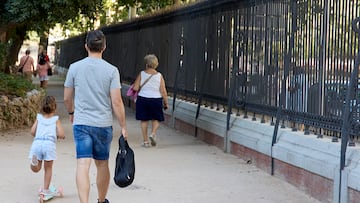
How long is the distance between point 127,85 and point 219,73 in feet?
30.4

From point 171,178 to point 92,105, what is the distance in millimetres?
2601

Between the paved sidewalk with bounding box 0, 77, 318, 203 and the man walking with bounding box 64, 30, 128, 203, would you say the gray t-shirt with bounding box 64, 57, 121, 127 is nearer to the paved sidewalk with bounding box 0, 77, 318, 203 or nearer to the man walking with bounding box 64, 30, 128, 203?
the man walking with bounding box 64, 30, 128, 203

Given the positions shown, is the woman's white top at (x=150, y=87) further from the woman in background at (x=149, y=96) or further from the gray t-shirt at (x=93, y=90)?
the gray t-shirt at (x=93, y=90)

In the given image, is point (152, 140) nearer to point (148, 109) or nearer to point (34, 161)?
point (148, 109)

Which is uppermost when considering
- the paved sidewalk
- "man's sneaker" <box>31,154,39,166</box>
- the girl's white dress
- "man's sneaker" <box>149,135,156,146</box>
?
the girl's white dress

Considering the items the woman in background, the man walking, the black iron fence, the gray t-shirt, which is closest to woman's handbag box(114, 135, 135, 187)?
the man walking

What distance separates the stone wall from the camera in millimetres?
12680

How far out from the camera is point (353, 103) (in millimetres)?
6926

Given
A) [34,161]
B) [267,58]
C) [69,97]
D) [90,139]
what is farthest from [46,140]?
[267,58]

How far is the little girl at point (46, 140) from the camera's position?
286 inches

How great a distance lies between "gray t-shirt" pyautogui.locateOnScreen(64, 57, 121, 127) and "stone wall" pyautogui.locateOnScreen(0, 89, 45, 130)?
21.2 feet

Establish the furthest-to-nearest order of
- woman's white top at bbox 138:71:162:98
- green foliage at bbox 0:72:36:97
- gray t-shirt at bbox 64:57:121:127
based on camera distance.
Answer: green foliage at bbox 0:72:36:97
woman's white top at bbox 138:71:162:98
gray t-shirt at bbox 64:57:121:127

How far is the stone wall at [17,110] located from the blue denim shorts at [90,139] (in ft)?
21.2

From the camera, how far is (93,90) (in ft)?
20.9
